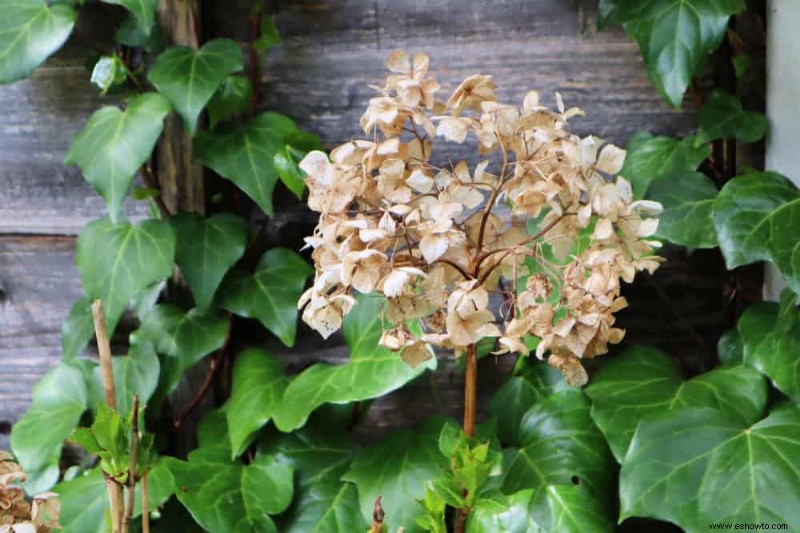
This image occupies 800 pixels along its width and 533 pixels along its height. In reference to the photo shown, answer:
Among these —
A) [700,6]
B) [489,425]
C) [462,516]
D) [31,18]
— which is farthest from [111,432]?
[700,6]

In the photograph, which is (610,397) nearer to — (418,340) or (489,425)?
(489,425)

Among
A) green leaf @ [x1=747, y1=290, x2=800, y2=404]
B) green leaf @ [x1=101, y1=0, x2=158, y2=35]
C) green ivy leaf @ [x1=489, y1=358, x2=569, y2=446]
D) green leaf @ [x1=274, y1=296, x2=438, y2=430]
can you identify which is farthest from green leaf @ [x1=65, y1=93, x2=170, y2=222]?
green leaf @ [x1=747, y1=290, x2=800, y2=404]

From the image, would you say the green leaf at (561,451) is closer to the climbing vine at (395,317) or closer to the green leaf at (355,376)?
the climbing vine at (395,317)

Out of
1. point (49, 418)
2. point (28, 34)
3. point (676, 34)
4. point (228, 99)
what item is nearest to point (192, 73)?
point (228, 99)

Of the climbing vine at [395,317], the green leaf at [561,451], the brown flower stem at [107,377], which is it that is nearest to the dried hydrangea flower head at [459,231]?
the climbing vine at [395,317]

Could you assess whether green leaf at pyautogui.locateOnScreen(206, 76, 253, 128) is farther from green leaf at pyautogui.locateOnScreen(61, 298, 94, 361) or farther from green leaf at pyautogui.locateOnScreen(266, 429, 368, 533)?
green leaf at pyautogui.locateOnScreen(266, 429, 368, 533)

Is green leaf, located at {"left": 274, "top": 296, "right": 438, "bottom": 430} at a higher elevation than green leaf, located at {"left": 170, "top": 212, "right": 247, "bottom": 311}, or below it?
below
